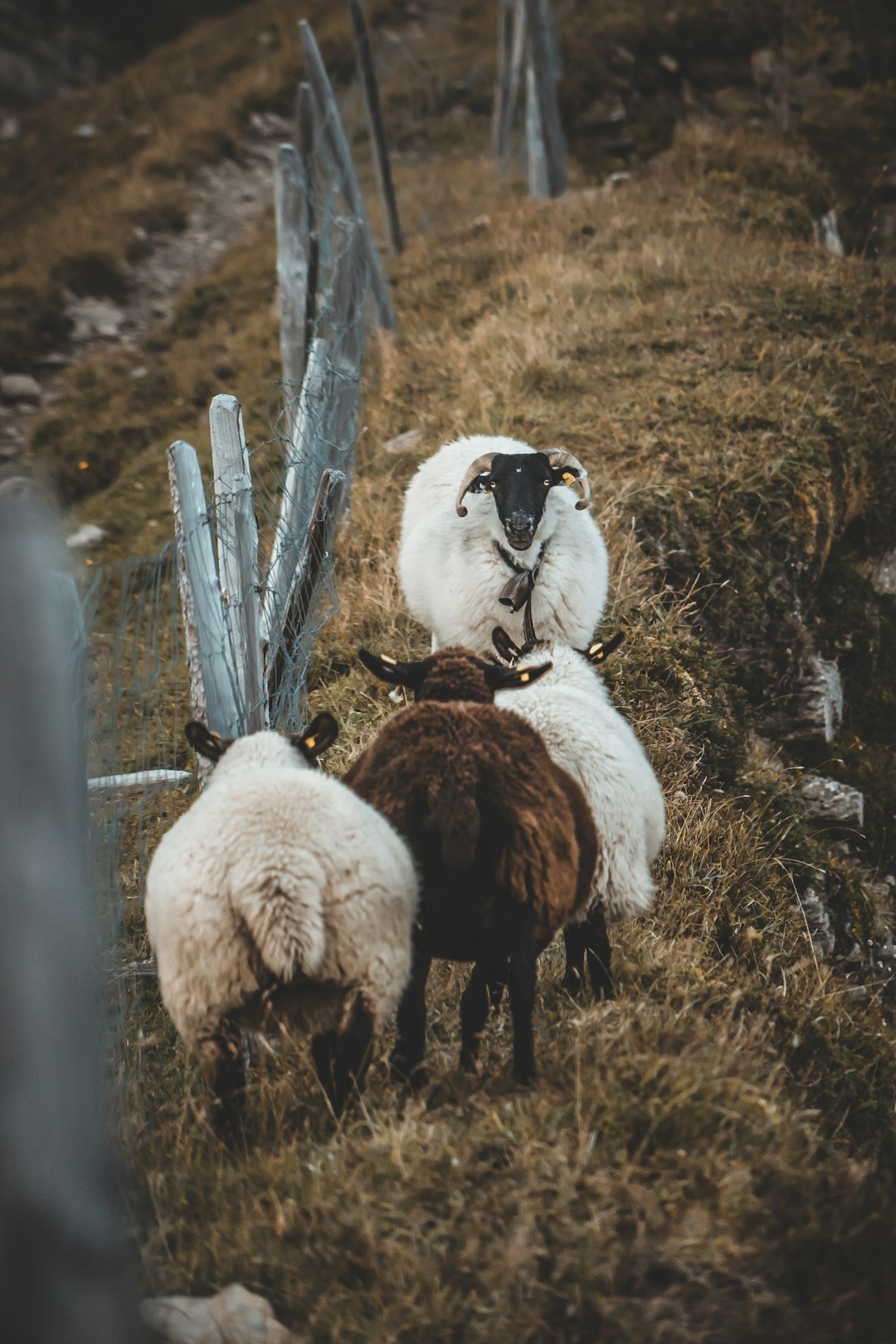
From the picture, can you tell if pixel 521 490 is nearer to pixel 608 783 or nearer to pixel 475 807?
pixel 608 783

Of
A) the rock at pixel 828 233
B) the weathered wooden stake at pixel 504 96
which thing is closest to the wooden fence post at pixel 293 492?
the rock at pixel 828 233

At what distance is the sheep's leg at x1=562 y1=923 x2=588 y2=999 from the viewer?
356 cm

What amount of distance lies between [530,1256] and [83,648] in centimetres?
173

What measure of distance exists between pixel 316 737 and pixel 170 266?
12.4 metres

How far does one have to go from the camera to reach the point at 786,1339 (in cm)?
223

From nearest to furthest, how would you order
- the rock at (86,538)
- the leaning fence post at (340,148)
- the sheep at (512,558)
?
the sheep at (512,558) < the rock at (86,538) < the leaning fence post at (340,148)

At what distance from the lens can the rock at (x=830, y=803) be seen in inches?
236

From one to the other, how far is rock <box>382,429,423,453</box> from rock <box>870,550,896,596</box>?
11.8 feet

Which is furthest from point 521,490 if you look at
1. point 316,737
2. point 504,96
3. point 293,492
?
point 504,96

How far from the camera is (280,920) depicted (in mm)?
2500

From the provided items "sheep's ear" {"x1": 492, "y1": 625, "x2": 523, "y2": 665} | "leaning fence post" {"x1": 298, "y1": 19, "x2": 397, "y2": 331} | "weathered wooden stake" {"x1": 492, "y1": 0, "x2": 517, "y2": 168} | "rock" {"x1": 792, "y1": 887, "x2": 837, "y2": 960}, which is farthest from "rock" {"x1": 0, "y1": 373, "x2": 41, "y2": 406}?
"rock" {"x1": 792, "y1": 887, "x2": 837, "y2": 960}

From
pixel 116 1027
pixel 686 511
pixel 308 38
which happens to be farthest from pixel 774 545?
pixel 308 38

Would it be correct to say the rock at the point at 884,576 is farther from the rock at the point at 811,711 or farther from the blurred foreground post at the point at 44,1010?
the blurred foreground post at the point at 44,1010

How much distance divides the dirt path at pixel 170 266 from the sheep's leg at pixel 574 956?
8.58 meters
